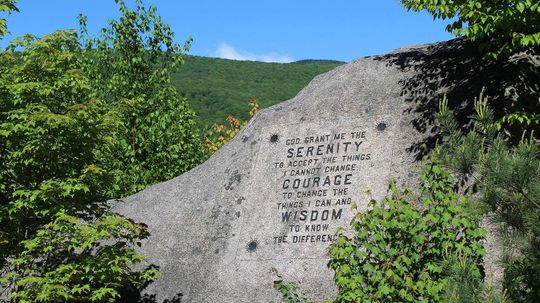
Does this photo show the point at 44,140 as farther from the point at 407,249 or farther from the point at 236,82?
the point at 236,82

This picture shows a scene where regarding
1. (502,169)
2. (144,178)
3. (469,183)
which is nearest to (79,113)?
(469,183)

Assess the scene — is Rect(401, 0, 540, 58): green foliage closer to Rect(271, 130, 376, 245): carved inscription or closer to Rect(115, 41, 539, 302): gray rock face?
Rect(115, 41, 539, 302): gray rock face

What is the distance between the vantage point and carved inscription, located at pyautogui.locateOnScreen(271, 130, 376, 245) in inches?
576

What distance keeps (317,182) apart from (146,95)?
14.2 meters

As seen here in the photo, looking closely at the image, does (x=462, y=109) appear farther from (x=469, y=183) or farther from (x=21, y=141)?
(x=21, y=141)

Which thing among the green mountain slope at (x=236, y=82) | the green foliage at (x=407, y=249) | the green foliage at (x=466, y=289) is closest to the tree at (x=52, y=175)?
the green foliage at (x=407, y=249)

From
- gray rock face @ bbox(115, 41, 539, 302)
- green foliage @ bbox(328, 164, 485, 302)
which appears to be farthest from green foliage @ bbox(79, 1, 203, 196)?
green foliage @ bbox(328, 164, 485, 302)

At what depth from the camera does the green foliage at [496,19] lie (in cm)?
1288

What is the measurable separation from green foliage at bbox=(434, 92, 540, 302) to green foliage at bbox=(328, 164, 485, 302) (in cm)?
248

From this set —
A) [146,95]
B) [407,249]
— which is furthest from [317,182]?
[146,95]

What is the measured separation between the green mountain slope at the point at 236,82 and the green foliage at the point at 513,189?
202ft

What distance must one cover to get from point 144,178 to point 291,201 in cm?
1147

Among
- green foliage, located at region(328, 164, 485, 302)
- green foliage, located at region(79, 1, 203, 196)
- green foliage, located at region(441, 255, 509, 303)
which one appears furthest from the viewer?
green foliage, located at region(79, 1, 203, 196)

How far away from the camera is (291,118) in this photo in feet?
54.1
